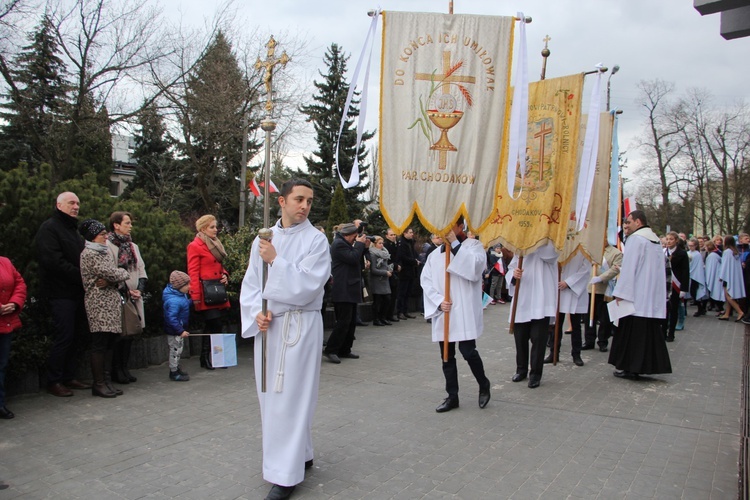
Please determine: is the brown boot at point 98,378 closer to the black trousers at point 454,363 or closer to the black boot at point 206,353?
the black boot at point 206,353

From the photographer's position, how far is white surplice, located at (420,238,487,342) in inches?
224

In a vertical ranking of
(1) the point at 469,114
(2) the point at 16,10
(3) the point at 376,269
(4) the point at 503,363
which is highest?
(2) the point at 16,10

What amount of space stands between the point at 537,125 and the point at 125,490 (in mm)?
5847

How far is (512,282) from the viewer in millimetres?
7316

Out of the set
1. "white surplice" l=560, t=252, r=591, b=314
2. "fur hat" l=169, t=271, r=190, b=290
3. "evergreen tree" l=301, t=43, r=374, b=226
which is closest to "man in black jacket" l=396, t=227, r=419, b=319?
"white surplice" l=560, t=252, r=591, b=314

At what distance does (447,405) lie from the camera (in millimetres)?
5801

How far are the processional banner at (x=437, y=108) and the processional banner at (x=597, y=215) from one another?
3.00 meters

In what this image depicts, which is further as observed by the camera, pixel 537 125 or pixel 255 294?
pixel 537 125

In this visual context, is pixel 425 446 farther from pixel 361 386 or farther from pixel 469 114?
pixel 469 114

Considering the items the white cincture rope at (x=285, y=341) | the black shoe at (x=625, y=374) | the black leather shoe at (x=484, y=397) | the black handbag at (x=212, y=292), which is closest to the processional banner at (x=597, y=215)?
the black shoe at (x=625, y=374)

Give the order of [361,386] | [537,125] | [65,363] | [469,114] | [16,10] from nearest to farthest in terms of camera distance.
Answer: [469,114]
[65,363]
[361,386]
[537,125]
[16,10]

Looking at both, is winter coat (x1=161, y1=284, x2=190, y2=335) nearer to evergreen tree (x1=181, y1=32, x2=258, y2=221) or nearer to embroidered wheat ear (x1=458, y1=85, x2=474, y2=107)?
embroidered wheat ear (x1=458, y1=85, x2=474, y2=107)

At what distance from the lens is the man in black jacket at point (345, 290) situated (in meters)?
8.24

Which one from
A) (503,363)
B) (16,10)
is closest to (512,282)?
(503,363)
